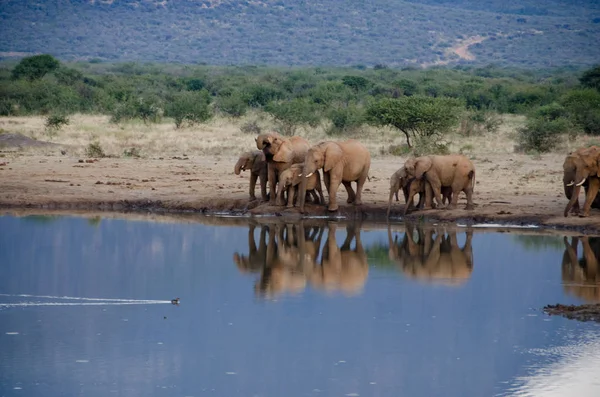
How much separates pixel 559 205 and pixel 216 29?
436ft

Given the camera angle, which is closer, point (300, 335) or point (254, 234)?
point (300, 335)

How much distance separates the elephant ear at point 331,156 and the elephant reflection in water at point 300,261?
114 cm

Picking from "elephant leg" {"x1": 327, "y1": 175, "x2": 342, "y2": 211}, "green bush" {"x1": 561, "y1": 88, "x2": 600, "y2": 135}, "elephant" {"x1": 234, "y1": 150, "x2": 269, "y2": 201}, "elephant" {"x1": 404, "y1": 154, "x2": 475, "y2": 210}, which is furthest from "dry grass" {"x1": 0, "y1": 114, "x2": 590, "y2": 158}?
"elephant" {"x1": 404, "y1": 154, "x2": 475, "y2": 210}

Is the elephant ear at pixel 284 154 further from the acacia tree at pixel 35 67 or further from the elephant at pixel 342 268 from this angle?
the acacia tree at pixel 35 67

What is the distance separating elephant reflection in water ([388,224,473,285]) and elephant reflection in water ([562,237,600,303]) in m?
1.41

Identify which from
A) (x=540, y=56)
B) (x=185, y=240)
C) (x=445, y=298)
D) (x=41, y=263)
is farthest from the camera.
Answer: (x=540, y=56)

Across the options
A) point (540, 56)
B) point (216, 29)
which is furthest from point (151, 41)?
point (540, 56)

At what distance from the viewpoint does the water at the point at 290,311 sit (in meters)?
10.8

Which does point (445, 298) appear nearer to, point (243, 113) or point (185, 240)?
point (185, 240)

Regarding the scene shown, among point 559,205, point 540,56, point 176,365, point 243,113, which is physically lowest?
point 176,365

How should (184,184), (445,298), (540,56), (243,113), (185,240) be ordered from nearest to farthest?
(445,298), (185,240), (184,184), (243,113), (540,56)

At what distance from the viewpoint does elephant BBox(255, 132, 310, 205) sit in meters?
20.4

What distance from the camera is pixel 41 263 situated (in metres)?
16.8

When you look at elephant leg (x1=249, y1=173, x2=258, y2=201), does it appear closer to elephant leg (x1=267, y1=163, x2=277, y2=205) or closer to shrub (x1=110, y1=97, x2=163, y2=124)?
elephant leg (x1=267, y1=163, x2=277, y2=205)
